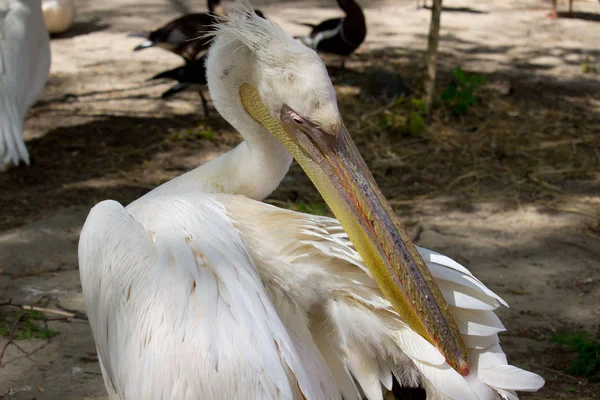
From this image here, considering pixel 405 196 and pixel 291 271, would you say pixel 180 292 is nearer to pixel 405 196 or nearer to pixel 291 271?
pixel 291 271

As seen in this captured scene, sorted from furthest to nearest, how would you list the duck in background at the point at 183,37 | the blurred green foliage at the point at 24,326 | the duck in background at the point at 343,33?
1. the duck in background at the point at 343,33
2. the duck in background at the point at 183,37
3. the blurred green foliage at the point at 24,326

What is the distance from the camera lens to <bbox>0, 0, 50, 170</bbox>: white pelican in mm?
4406

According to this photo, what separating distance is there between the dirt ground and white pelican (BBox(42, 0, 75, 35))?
0.10m

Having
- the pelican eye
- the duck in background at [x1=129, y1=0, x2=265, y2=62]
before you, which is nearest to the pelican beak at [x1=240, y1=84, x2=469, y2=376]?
the pelican eye

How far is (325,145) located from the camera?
200 centimetres

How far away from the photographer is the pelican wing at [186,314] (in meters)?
1.67

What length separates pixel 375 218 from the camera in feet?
6.16

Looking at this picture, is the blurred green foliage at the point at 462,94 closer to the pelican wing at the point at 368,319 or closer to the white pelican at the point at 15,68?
the white pelican at the point at 15,68

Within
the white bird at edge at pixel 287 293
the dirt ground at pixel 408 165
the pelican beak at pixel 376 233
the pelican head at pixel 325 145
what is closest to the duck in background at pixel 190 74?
the dirt ground at pixel 408 165

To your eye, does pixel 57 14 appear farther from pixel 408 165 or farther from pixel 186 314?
pixel 186 314

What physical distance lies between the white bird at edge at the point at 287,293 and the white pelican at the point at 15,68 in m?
2.58

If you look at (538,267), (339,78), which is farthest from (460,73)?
(538,267)

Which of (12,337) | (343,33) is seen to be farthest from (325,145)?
(343,33)

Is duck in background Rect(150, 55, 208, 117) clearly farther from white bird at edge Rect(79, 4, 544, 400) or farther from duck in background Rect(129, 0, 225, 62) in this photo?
white bird at edge Rect(79, 4, 544, 400)
